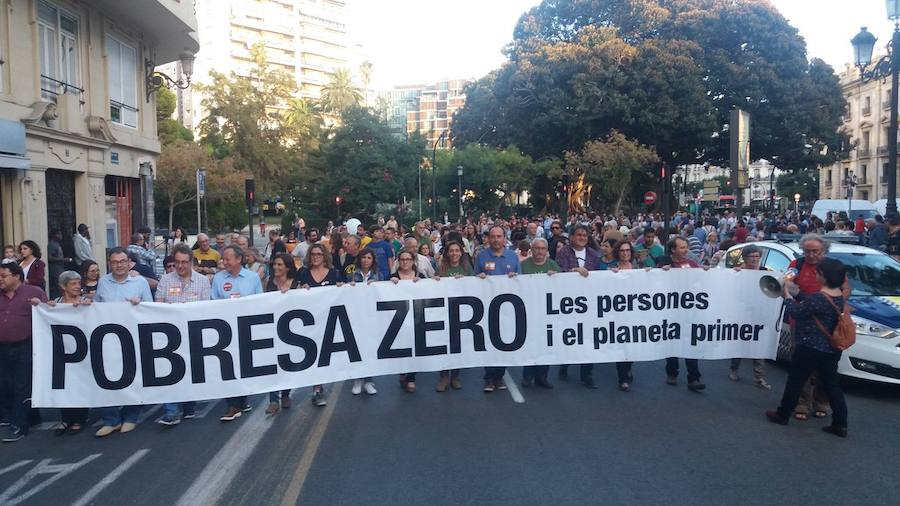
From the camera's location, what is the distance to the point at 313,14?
103750mm

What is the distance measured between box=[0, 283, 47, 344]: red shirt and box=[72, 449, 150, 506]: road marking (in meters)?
1.70

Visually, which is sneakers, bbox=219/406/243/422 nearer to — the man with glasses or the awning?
the man with glasses

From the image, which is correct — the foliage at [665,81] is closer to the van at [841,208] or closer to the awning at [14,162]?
the van at [841,208]

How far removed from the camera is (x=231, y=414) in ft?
25.5

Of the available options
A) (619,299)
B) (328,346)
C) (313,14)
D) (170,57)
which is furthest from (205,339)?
(313,14)

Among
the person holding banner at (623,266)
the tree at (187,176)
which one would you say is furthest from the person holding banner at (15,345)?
the tree at (187,176)

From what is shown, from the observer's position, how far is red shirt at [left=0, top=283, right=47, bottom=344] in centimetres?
729

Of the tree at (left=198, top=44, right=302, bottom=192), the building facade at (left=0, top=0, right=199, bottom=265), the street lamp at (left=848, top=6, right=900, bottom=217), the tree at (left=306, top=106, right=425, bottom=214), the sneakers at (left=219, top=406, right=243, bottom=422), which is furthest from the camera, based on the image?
the tree at (left=198, top=44, right=302, bottom=192)

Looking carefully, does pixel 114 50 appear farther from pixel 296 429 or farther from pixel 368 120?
pixel 368 120

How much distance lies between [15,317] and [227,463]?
8.79 feet

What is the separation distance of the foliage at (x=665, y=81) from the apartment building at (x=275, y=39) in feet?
155

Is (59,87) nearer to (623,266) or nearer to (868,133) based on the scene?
(623,266)

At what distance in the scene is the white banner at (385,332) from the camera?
7488mm

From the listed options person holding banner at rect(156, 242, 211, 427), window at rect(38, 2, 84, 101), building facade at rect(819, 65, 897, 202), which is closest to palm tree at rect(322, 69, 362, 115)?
building facade at rect(819, 65, 897, 202)
